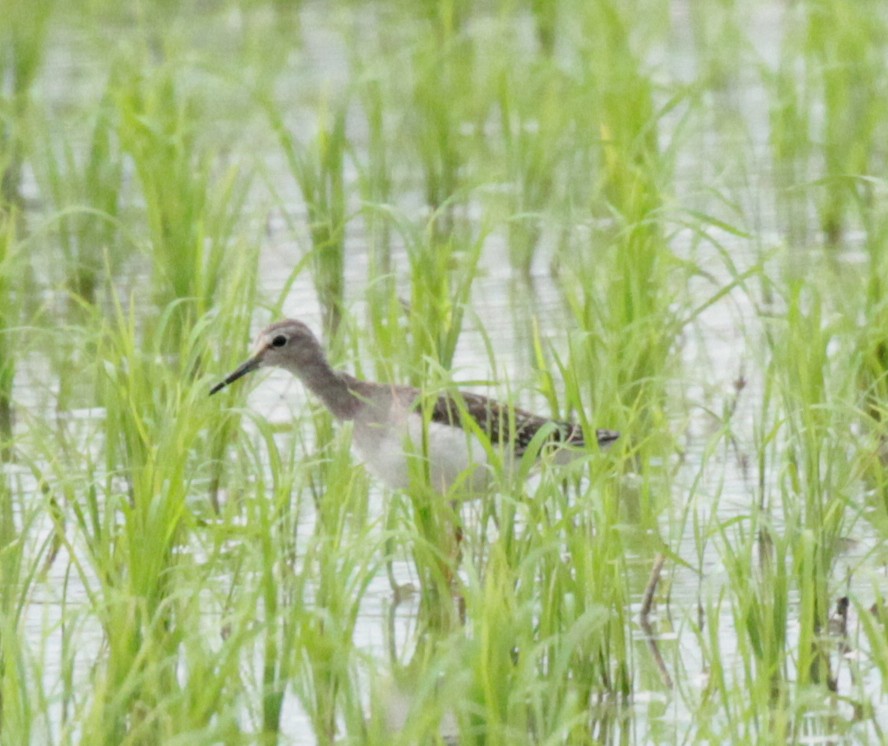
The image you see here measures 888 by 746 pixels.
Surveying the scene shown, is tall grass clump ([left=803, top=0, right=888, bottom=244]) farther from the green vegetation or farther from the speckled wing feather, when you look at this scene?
the speckled wing feather

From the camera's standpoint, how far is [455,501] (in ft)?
21.7

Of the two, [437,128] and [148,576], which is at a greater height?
[437,128]

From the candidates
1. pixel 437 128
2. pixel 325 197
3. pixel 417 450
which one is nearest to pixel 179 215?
pixel 325 197

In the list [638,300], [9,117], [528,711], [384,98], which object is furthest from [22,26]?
[528,711]

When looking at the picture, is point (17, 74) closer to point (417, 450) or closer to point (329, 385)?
point (329, 385)

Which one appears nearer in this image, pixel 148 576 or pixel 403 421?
pixel 148 576

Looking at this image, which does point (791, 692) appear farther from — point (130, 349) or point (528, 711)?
point (130, 349)

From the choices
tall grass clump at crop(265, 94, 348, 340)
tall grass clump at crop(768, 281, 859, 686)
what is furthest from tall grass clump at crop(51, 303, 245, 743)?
tall grass clump at crop(265, 94, 348, 340)

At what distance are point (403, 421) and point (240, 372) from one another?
60cm

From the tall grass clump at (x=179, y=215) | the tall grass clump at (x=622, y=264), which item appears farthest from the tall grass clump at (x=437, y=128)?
the tall grass clump at (x=179, y=215)

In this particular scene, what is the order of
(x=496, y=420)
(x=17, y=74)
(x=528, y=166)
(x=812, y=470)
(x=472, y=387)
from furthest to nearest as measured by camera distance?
(x=17, y=74) < (x=528, y=166) < (x=472, y=387) < (x=496, y=420) < (x=812, y=470)

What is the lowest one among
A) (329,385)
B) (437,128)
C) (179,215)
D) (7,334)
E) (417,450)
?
(417,450)

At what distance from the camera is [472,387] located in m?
8.17

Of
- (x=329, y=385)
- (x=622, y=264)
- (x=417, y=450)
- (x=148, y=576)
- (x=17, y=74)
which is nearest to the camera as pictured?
(x=148, y=576)
